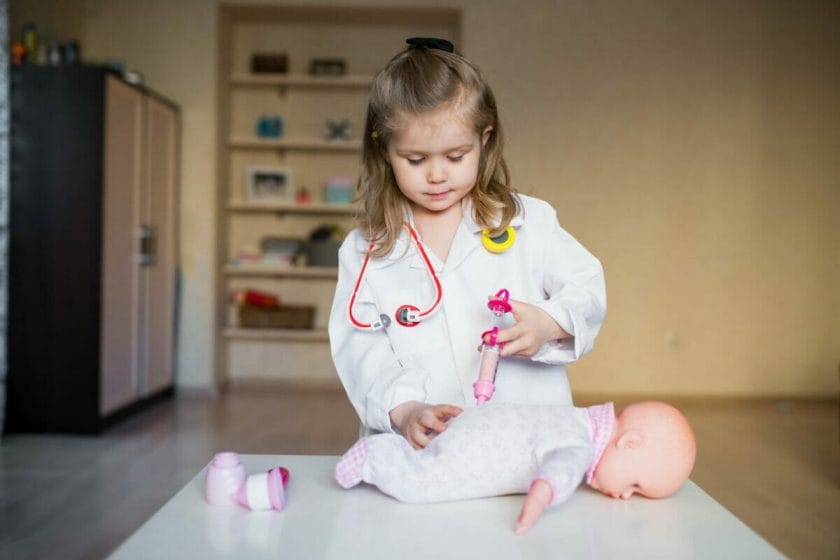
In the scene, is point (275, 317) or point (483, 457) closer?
point (483, 457)

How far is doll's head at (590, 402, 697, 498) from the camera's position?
903mm

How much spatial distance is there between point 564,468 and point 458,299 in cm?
45

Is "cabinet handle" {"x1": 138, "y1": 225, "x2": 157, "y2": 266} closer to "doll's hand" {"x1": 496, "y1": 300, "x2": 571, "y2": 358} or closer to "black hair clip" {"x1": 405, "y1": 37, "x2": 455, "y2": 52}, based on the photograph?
"black hair clip" {"x1": 405, "y1": 37, "x2": 455, "y2": 52}

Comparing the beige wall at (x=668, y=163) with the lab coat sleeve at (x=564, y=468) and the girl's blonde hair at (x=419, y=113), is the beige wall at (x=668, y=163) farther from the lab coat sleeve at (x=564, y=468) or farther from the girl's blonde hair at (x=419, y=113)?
the lab coat sleeve at (x=564, y=468)

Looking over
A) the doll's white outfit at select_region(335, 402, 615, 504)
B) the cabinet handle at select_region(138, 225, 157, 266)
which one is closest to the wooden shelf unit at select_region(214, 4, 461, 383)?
the cabinet handle at select_region(138, 225, 157, 266)

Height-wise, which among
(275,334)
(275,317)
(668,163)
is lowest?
(275,334)

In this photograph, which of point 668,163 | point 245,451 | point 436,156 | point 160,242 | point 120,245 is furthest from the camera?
point 668,163

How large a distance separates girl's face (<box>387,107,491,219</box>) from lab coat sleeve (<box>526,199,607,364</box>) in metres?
0.19

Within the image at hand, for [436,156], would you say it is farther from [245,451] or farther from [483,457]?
[245,451]

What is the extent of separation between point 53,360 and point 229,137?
2.05m

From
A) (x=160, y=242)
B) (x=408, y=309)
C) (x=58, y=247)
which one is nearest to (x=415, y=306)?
(x=408, y=309)

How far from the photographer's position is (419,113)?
1082 mm

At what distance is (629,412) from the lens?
3.15 feet

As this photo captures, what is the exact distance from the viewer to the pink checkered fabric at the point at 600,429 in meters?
0.93
